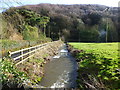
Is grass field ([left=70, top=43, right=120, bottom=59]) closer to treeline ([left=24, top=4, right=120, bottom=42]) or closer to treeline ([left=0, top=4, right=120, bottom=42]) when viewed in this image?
treeline ([left=0, top=4, right=120, bottom=42])

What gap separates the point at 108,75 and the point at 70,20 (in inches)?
2482

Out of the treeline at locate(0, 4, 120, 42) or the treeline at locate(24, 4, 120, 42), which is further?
the treeline at locate(24, 4, 120, 42)

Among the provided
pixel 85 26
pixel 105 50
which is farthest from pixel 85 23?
pixel 105 50

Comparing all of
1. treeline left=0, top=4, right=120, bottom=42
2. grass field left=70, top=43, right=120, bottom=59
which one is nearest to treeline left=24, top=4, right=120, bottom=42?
treeline left=0, top=4, right=120, bottom=42

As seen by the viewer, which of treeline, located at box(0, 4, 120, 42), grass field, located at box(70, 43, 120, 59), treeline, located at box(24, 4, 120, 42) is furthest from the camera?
treeline, located at box(24, 4, 120, 42)

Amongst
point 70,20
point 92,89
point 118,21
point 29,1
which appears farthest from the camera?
point 70,20

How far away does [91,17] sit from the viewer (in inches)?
2687

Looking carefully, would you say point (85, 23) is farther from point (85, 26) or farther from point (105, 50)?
point (105, 50)

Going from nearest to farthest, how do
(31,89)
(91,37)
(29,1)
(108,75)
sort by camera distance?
(31,89) < (29,1) < (108,75) < (91,37)

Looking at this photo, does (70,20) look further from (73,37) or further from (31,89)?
(31,89)

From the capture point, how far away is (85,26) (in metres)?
64.1

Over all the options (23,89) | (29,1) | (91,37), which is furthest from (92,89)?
(91,37)

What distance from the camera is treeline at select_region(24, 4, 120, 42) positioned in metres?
54.4

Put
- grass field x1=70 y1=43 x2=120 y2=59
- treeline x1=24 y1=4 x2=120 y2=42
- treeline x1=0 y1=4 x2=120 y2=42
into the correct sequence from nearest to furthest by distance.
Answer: grass field x1=70 y1=43 x2=120 y2=59 → treeline x1=0 y1=4 x2=120 y2=42 → treeline x1=24 y1=4 x2=120 y2=42
